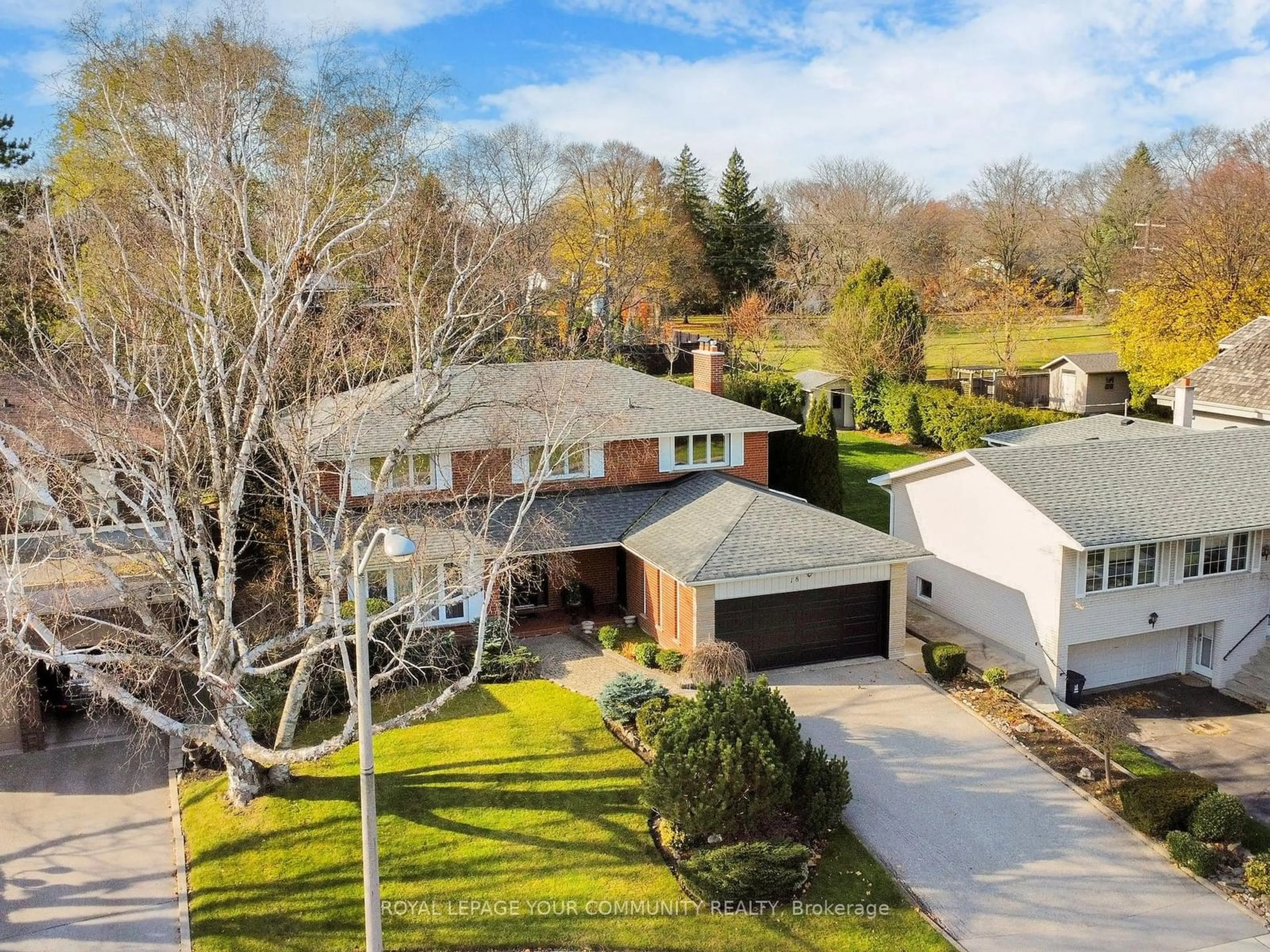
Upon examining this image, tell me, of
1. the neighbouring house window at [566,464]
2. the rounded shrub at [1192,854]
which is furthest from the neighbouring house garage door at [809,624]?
the rounded shrub at [1192,854]

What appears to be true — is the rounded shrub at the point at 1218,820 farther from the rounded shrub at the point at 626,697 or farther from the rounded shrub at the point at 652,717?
the rounded shrub at the point at 626,697

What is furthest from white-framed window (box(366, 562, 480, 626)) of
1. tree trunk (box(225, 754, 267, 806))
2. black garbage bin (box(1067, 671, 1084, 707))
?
black garbage bin (box(1067, 671, 1084, 707))

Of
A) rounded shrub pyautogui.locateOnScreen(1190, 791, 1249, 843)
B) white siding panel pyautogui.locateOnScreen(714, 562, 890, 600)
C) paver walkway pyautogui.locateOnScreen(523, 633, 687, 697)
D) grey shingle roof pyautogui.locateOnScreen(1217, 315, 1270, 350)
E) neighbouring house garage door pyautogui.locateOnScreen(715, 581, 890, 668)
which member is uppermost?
grey shingle roof pyautogui.locateOnScreen(1217, 315, 1270, 350)

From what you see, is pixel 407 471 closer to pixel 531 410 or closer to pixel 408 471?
pixel 408 471

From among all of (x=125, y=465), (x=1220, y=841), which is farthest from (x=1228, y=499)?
(x=125, y=465)

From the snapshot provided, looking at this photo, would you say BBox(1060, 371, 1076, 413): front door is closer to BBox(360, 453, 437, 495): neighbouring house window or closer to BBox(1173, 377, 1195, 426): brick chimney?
BBox(1173, 377, 1195, 426): brick chimney

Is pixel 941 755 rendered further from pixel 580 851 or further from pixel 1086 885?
pixel 580 851
